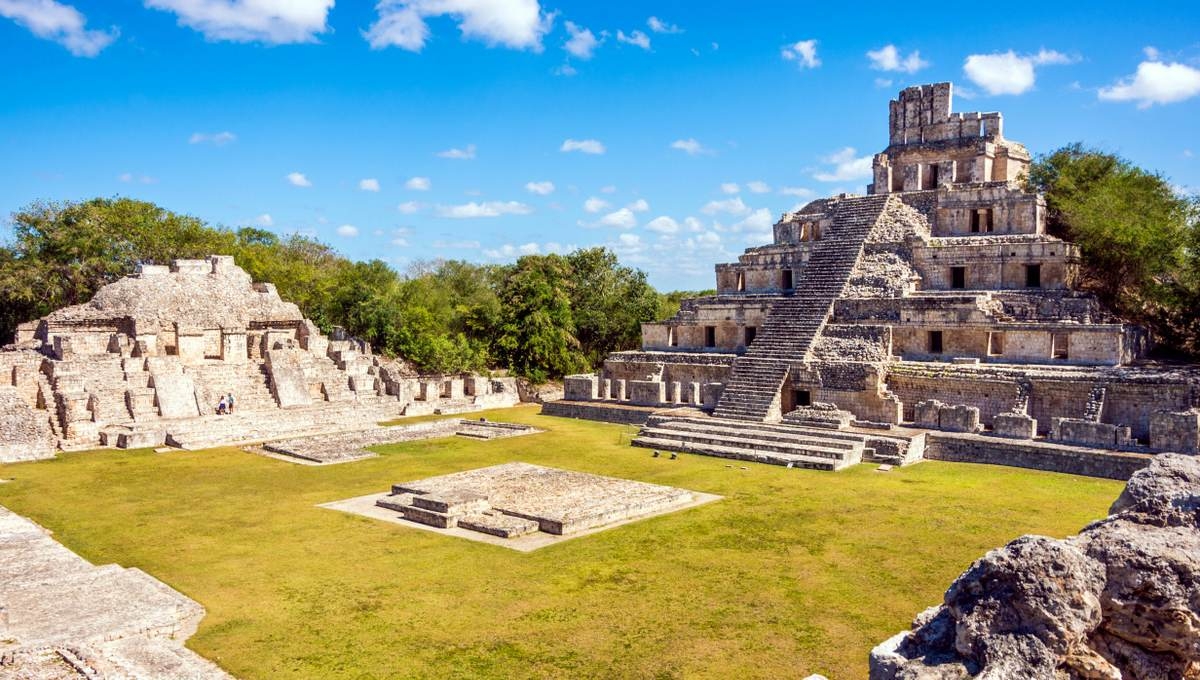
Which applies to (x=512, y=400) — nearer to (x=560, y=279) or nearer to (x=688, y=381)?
(x=688, y=381)

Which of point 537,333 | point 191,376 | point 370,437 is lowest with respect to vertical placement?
point 370,437

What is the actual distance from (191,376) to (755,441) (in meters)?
15.3

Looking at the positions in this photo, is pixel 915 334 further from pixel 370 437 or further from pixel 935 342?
pixel 370 437

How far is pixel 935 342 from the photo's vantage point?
2159 centimetres

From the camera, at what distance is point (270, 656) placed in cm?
838

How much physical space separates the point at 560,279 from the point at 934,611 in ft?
104

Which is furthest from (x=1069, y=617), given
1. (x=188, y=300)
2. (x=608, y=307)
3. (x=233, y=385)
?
(x=608, y=307)

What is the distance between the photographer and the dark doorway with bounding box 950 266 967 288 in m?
23.1

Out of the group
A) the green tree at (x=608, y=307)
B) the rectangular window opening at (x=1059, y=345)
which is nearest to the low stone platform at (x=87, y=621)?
the rectangular window opening at (x=1059, y=345)

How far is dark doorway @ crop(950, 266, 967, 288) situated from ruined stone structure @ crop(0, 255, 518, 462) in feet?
47.3

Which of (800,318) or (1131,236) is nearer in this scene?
(1131,236)

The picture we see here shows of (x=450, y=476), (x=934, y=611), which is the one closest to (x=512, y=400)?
(x=450, y=476)

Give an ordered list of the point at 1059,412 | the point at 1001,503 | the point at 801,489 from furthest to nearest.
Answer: the point at 1059,412
the point at 801,489
the point at 1001,503

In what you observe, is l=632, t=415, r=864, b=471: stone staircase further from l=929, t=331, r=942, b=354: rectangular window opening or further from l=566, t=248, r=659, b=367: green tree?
l=566, t=248, r=659, b=367: green tree
